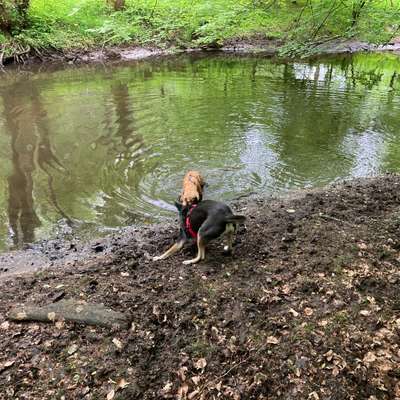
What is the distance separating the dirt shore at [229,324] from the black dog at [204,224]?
0.18 metres

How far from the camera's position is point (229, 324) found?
4.01 meters

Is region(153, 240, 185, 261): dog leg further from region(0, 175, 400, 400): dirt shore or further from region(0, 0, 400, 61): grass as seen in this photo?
→ region(0, 0, 400, 61): grass

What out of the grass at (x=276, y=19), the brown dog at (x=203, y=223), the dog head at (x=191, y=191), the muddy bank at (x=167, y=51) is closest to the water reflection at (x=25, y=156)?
the dog head at (x=191, y=191)

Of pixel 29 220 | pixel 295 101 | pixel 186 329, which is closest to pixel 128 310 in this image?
pixel 186 329

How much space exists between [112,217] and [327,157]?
5462mm

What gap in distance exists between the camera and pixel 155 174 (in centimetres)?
862

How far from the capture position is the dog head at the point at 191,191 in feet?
19.2

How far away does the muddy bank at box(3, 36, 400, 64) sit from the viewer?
23.0 m

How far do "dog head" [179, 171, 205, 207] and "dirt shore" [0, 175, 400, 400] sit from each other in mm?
695

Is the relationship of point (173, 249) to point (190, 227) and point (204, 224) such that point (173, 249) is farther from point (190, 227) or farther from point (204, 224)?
point (204, 224)

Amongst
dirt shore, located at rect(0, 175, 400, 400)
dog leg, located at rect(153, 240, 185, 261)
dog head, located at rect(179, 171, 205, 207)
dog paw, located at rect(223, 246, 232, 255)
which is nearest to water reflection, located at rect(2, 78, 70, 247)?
dirt shore, located at rect(0, 175, 400, 400)

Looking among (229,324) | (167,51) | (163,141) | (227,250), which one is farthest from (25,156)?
(167,51)

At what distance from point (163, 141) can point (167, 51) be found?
17.6m

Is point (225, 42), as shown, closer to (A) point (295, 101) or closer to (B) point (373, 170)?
(A) point (295, 101)
